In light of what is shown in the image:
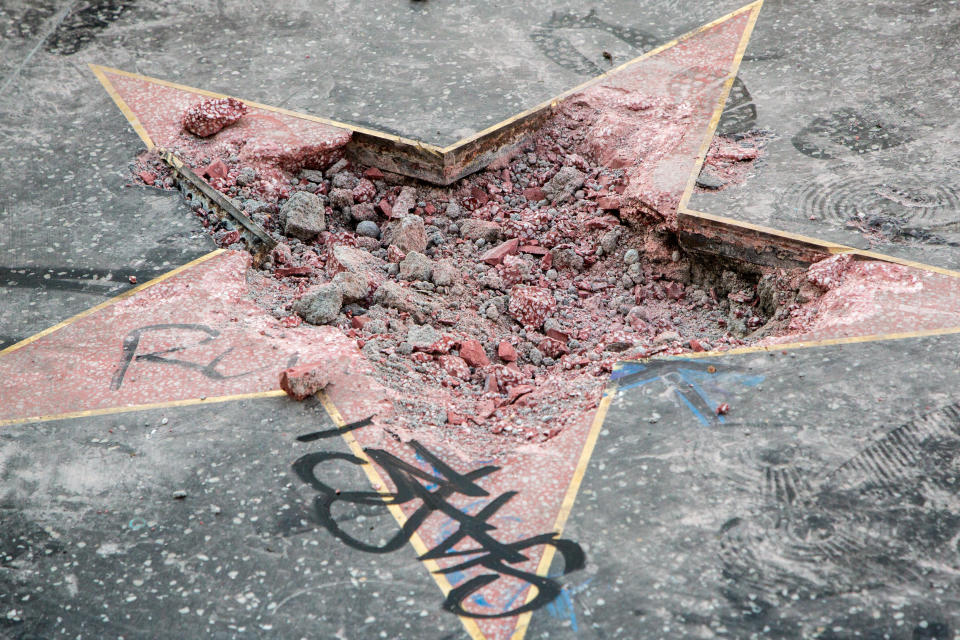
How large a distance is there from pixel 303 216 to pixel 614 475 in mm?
2545

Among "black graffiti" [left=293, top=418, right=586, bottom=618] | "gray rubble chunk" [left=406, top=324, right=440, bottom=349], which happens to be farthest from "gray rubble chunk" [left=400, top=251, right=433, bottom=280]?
"black graffiti" [left=293, top=418, right=586, bottom=618]

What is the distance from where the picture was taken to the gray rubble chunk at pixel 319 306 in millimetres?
4219

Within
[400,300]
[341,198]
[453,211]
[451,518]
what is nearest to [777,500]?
[451,518]

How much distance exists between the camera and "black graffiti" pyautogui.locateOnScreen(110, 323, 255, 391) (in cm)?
387

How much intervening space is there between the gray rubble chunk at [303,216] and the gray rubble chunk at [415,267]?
62 centimetres

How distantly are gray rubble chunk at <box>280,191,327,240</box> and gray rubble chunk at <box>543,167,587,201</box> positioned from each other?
140 cm

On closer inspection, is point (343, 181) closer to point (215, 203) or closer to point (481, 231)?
point (215, 203)

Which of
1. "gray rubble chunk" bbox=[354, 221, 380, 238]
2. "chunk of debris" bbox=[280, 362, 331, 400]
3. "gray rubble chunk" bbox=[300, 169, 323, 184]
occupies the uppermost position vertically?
"chunk of debris" bbox=[280, 362, 331, 400]

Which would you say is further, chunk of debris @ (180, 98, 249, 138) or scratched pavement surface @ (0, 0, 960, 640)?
chunk of debris @ (180, 98, 249, 138)

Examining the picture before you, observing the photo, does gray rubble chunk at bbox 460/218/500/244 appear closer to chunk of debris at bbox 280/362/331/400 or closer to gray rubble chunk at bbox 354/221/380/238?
gray rubble chunk at bbox 354/221/380/238

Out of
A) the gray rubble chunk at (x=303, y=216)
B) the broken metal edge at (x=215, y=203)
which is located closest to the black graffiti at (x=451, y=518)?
the broken metal edge at (x=215, y=203)

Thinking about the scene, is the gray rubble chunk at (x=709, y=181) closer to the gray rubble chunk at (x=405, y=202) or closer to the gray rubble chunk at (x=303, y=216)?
the gray rubble chunk at (x=405, y=202)

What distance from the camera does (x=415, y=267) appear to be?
472 cm

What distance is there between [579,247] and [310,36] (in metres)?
2.84
